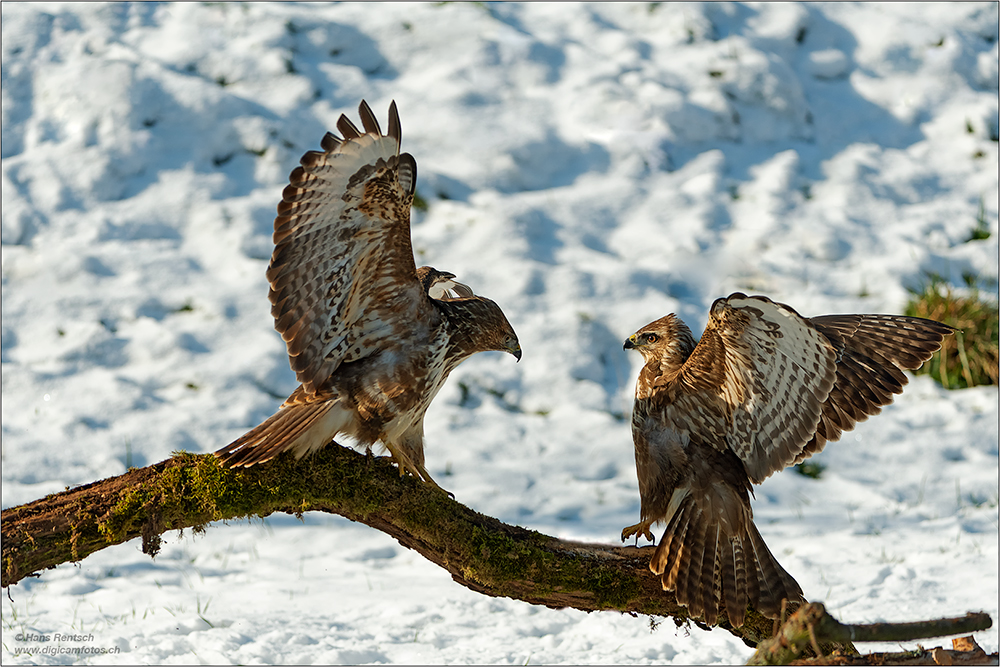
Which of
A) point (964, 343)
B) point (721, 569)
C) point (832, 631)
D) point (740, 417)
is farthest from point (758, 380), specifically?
point (964, 343)

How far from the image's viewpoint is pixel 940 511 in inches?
230

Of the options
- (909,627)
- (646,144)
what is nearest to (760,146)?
(646,144)

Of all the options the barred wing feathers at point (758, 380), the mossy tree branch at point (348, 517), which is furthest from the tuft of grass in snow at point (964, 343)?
the mossy tree branch at point (348, 517)

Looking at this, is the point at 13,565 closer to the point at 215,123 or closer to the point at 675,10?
the point at 215,123

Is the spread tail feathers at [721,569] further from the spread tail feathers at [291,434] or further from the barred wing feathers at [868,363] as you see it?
the spread tail feathers at [291,434]

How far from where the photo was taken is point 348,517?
3520 millimetres

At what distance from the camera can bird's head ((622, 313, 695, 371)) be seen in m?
4.32

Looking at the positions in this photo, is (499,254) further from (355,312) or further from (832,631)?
(832,631)

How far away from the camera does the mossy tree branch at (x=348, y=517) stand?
317cm

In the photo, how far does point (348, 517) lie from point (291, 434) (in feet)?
1.41

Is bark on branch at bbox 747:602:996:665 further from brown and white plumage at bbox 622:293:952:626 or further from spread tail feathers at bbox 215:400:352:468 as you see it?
spread tail feathers at bbox 215:400:352:468

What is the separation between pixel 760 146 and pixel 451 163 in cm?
326

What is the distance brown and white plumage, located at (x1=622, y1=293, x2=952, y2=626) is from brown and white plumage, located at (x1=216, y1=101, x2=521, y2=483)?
1.04m

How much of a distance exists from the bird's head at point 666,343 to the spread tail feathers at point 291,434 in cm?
162
